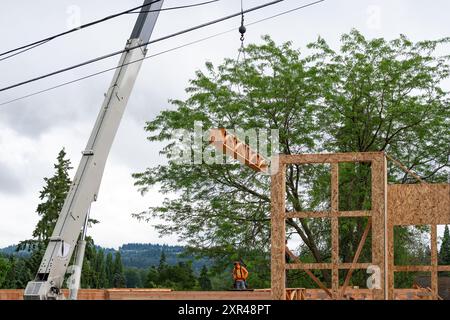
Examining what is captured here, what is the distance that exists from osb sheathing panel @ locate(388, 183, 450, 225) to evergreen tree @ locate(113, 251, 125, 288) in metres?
49.4

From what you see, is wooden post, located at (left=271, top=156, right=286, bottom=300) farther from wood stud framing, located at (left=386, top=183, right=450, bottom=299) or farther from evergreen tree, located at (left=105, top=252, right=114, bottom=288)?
evergreen tree, located at (left=105, top=252, right=114, bottom=288)

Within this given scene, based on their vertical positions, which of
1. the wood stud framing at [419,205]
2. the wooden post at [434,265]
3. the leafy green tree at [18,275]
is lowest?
the leafy green tree at [18,275]

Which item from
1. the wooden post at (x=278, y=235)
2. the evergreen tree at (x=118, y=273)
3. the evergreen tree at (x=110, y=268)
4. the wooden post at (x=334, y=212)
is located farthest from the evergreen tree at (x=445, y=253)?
the evergreen tree at (x=118, y=273)

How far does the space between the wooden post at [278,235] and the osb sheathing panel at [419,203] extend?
9.45 feet

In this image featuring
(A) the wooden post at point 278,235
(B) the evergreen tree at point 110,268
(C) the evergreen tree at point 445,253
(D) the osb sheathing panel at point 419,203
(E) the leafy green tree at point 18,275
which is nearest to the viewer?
(A) the wooden post at point 278,235

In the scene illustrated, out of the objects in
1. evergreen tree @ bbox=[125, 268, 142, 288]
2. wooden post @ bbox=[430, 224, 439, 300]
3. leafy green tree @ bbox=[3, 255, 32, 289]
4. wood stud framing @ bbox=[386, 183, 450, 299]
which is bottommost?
evergreen tree @ bbox=[125, 268, 142, 288]

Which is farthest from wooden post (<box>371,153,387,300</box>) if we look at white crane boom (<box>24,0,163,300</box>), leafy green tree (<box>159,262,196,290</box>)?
leafy green tree (<box>159,262,196,290</box>)

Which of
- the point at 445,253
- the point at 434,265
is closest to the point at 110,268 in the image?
the point at 445,253

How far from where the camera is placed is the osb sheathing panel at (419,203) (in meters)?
15.6

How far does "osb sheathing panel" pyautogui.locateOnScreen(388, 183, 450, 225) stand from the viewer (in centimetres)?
1558

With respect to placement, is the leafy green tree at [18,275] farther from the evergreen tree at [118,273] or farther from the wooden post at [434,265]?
the wooden post at [434,265]
